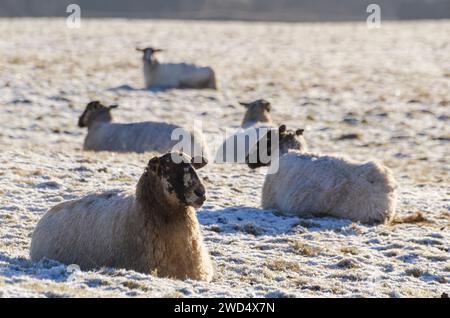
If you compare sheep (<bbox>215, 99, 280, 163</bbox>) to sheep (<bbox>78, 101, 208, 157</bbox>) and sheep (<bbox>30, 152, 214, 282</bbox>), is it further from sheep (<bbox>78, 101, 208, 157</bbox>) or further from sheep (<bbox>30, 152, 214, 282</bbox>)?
sheep (<bbox>30, 152, 214, 282</bbox>)

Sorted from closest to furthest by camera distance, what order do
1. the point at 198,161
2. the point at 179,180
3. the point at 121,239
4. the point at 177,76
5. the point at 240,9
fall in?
1. the point at 179,180
2. the point at 121,239
3. the point at 198,161
4. the point at 177,76
5. the point at 240,9

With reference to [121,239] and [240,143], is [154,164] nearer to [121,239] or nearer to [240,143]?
[121,239]

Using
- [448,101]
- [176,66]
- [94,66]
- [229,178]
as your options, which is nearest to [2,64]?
[94,66]

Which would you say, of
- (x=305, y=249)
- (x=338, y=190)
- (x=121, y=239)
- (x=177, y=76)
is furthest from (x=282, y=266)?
(x=177, y=76)

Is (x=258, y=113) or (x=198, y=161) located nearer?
(x=198, y=161)

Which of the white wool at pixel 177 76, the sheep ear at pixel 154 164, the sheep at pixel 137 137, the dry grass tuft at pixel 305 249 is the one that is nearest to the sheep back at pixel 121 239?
the sheep ear at pixel 154 164

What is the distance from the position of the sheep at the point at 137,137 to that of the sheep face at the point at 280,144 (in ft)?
3.54

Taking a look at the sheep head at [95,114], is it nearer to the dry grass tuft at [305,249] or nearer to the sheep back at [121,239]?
the dry grass tuft at [305,249]

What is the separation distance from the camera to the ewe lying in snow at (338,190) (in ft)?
41.8

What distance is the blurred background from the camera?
272ft

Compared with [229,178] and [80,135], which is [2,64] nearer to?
[80,135]

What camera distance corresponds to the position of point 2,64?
104 feet

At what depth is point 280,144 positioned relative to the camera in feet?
52.8

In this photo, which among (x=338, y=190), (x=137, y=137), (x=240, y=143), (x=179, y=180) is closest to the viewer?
(x=179, y=180)
